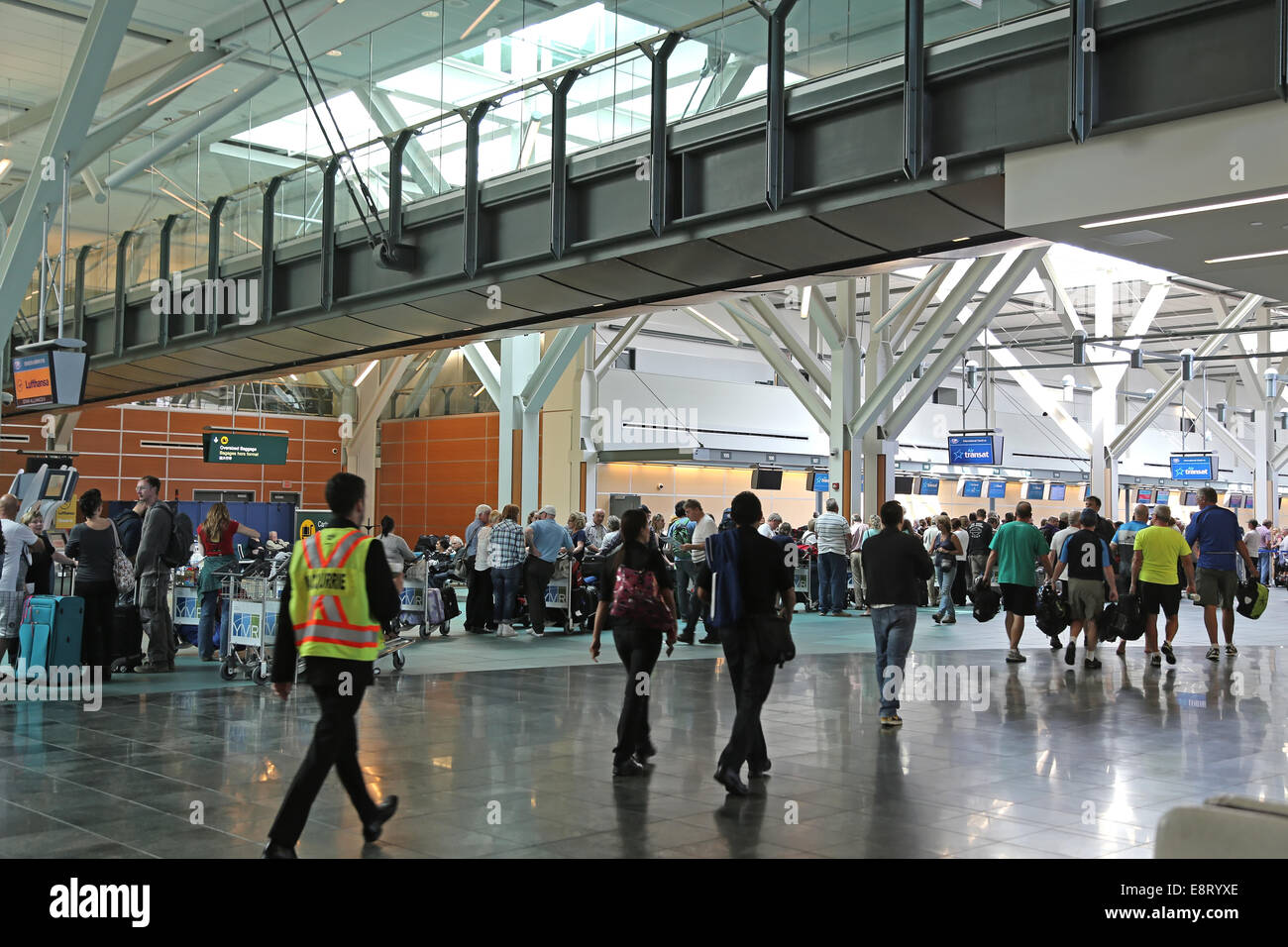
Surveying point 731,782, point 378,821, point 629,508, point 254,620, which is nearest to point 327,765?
point 378,821

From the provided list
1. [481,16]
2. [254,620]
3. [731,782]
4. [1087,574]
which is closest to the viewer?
[731,782]

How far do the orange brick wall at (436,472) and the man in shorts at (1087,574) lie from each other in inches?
1026

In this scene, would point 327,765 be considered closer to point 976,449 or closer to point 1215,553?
point 1215,553

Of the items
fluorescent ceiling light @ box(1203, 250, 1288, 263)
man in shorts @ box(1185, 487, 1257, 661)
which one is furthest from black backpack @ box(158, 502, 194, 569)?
man in shorts @ box(1185, 487, 1257, 661)

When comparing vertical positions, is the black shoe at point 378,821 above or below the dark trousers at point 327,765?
below

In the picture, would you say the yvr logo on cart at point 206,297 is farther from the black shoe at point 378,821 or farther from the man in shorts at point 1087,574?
the black shoe at point 378,821

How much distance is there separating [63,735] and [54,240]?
1958cm

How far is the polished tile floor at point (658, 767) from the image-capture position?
20.0 feet

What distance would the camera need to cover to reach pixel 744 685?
7375 mm

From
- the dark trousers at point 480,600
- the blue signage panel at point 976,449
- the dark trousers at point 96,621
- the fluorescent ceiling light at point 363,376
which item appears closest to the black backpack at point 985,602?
the dark trousers at point 480,600

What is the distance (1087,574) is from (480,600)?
9037mm

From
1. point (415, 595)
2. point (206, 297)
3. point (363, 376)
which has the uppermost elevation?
point (363, 376)

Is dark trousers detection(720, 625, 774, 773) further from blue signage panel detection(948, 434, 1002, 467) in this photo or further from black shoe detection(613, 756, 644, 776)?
blue signage panel detection(948, 434, 1002, 467)
